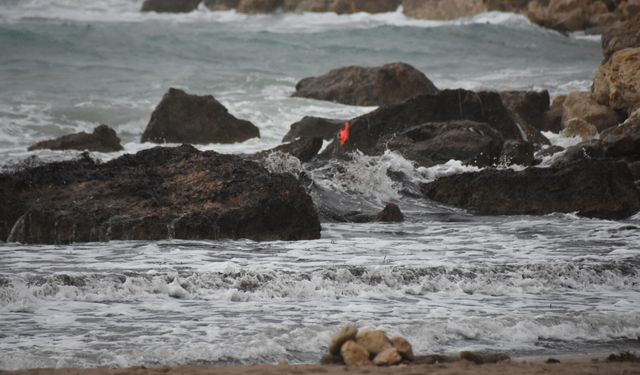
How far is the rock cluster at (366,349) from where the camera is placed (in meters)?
5.95

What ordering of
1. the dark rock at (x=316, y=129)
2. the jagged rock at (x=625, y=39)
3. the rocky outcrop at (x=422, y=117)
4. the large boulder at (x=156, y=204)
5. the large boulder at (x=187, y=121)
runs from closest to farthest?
the large boulder at (x=156, y=204), the rocky outcrop at (x=422, y=117), the dark rock at (x=316, y=129), the large boulder at (x=187, y=121), the jagged rock at (x=625, y=39)

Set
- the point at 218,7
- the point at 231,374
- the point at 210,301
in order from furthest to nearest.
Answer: the point at 218,7 < the point at 210,301 < the point at 231,374

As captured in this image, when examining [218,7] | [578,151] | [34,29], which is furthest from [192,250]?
[218,7]

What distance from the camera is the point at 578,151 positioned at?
1350cm

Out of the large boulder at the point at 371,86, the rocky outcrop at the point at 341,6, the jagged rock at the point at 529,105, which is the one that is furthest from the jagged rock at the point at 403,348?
the rocky outcrop at the point at 341,6

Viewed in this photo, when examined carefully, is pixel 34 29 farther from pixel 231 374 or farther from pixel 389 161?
Result: pixel 231 374

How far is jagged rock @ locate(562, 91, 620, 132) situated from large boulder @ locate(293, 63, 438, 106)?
3.07 metres

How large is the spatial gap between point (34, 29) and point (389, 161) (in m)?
25.9

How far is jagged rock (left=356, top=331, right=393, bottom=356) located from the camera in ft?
19.9

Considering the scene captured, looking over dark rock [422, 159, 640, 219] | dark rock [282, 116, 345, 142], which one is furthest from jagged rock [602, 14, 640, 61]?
dark rock [422, 159, 640, 219]

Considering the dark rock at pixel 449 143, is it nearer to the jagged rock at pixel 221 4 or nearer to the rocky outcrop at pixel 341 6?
the rocky outcrop at pixel 341 6

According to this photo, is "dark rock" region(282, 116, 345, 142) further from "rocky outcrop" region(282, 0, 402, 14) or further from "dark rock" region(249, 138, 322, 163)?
"rocky outcrop" region(282, 0, 402, 14)

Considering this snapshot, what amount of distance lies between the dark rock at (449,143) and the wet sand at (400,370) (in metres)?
7.85

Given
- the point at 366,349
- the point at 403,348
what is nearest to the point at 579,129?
the point at 403,348
